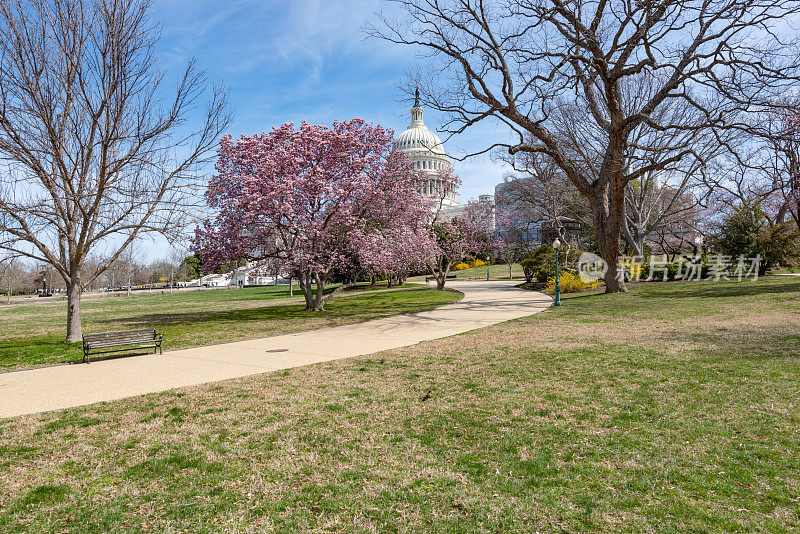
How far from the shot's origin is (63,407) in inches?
244

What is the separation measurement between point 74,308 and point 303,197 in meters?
8.63

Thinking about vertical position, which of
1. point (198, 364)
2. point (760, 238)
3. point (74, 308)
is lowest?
point (198, 364)

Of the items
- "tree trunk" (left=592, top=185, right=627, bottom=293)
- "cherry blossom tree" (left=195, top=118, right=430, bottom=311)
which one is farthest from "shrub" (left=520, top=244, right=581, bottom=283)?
"cherry blossom tree" (left=195, top=118, right=430, bottom=311)

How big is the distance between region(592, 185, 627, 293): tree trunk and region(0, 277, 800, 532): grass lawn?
39.6ft

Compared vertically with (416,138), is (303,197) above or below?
below

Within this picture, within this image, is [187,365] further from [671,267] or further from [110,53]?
[671,267]

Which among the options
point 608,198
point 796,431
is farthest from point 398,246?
point 796,431

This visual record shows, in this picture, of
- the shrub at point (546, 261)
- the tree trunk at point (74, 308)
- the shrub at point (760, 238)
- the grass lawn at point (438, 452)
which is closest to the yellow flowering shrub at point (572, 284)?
the shrub at point (546, 261)

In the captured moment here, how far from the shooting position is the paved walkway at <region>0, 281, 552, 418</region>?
6834 millimetres

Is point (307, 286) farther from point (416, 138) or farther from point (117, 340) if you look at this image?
point (416, 138)

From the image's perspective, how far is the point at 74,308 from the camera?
40.2 ft

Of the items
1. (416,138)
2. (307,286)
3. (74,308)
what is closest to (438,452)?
(74,308)

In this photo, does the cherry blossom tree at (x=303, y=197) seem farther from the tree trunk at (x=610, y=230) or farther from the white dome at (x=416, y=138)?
the white dome at (x=416, y=138)

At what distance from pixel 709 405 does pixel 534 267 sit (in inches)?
1068
